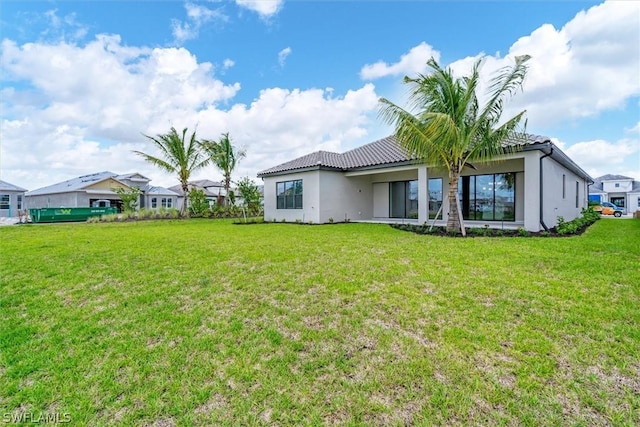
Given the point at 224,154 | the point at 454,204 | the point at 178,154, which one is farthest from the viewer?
the point at 224,154

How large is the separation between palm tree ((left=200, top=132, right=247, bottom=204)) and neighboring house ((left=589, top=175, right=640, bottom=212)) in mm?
46169

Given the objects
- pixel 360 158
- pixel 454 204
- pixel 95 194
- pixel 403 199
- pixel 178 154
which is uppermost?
pixel 178 154

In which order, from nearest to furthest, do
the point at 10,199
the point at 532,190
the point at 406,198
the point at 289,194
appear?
the point at 532,190, the point at 406,198, the point at 289,194, the point at 10,199

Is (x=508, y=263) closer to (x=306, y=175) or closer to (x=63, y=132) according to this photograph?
(x=306, y=175)

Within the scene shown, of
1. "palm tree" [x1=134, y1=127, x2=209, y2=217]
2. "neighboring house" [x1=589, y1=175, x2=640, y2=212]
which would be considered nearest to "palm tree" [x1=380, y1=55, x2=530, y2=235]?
"palm tree" [x1=134, y1=127, x2=209, y2=217]

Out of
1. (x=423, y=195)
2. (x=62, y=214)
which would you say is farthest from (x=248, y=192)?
(x=62, y=214)

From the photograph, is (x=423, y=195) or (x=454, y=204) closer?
(x=454, y=204)

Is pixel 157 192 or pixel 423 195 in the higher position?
pixel 157 192

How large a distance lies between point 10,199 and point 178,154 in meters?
23.2

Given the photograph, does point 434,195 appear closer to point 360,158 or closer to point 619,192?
point 360,158

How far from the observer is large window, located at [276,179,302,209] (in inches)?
687

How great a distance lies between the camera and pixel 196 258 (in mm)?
7098

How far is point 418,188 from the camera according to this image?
46.1 ft

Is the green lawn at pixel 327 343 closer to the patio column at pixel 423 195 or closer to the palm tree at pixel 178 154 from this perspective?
the patio column at pixel 423 195
